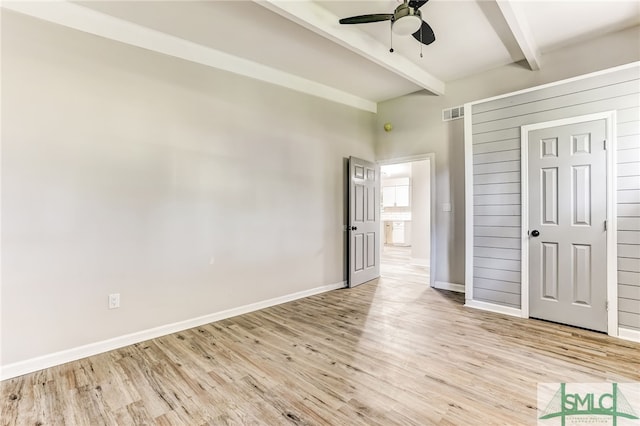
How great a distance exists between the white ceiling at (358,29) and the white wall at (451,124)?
155 millimetres

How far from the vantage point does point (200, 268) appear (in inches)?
128

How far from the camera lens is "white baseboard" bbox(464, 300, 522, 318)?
338cm

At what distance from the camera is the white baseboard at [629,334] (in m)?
2.71

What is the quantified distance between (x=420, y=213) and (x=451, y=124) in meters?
2.91

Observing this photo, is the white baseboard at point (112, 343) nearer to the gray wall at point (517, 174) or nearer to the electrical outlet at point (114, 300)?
the electrical outlet at point (114, 300)

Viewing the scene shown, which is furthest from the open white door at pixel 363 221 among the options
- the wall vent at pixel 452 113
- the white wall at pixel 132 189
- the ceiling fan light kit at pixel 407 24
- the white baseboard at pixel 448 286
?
the ceiling fan light kit at pixel 407 24

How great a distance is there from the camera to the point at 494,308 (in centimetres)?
353

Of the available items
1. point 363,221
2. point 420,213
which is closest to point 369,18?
point 363,221

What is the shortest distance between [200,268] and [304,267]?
149 centimetres

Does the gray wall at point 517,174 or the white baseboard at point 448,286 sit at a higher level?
the gray wall at point 517,174

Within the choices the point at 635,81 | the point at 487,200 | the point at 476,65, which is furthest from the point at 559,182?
the point at 476,65

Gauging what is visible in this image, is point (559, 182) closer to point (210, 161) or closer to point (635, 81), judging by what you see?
point (635, 81)

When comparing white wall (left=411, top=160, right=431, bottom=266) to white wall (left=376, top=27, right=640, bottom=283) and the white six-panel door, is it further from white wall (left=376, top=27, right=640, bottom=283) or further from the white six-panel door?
the white six-panel door

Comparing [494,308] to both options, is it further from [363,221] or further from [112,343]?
[112,343]
